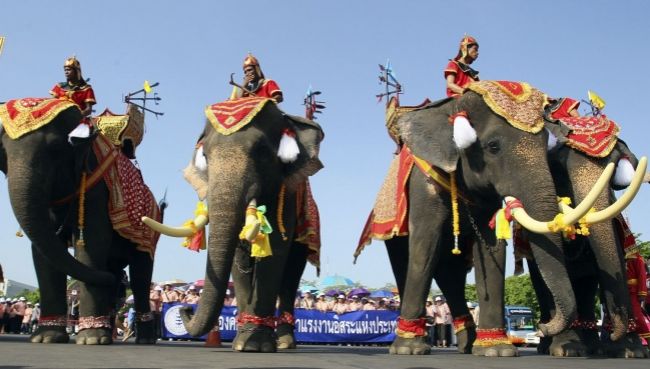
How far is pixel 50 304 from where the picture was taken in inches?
392

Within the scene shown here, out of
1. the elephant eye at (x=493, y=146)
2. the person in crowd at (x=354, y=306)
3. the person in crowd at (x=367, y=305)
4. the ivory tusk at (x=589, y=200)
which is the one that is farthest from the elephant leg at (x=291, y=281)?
the person in crowd at (x=367, y=305)

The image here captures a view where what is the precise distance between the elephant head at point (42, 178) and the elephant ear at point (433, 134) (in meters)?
4.12

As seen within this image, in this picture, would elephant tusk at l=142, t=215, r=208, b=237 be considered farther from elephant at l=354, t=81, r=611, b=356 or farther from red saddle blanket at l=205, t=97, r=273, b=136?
elephant at l=354, t=81, r=611, b=356

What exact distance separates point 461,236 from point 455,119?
1665 mm

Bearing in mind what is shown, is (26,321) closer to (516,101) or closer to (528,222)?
(516,101)

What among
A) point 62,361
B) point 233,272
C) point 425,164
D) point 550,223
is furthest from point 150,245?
point 550,223

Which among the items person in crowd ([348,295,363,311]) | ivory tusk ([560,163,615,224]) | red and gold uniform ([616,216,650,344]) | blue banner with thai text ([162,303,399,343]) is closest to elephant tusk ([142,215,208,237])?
ivory tusk ([560,163,615,224])

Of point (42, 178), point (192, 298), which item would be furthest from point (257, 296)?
point (192, 298)

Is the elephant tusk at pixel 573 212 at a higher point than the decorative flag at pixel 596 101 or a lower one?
lower

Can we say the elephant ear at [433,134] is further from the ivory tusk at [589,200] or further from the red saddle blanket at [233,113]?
the red saddle blanket at [233,113]

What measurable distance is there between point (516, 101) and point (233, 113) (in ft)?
10.7

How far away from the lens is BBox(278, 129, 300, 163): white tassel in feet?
29.2

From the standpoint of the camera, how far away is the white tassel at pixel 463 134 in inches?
332

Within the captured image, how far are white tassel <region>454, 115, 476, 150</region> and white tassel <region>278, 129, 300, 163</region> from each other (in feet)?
6.23
